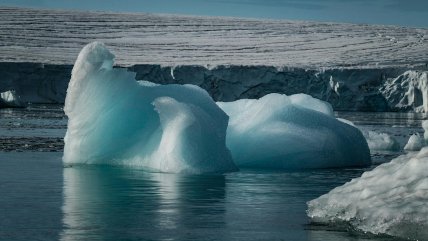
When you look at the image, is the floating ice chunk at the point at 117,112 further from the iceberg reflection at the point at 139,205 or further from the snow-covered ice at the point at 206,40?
the snow-covered ice at the point at 206,40

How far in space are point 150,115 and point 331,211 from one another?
439 cm

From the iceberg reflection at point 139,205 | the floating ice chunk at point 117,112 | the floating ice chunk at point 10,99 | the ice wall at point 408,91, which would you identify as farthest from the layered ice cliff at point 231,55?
the iceberg reflection at point 139,205

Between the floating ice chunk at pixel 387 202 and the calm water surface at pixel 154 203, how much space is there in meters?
0.10

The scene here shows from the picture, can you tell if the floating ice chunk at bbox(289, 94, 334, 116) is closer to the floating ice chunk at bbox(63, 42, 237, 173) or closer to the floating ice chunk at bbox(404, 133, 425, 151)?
the floating ice chunk at bbox(404, 133, 425, 151)

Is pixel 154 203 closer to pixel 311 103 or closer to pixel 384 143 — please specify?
pixel 311 103

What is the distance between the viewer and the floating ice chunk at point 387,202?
4.52 metres

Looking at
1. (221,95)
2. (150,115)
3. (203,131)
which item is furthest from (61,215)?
(221,95)

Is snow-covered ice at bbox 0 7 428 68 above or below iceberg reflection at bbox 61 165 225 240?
above

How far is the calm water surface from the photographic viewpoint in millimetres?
4879

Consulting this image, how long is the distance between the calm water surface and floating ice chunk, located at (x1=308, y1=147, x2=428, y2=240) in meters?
0.10

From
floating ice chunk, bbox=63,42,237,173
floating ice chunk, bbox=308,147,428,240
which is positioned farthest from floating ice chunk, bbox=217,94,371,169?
floating ice chunk, bbox=308,147,428,240

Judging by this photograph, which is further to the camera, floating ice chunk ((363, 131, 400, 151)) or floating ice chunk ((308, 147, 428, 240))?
floating ice chunk ((363, 131, 400, 151))

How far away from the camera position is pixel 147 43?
43.9m

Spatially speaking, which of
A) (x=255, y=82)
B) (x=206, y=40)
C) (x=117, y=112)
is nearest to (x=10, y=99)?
(x=255, y=82)
